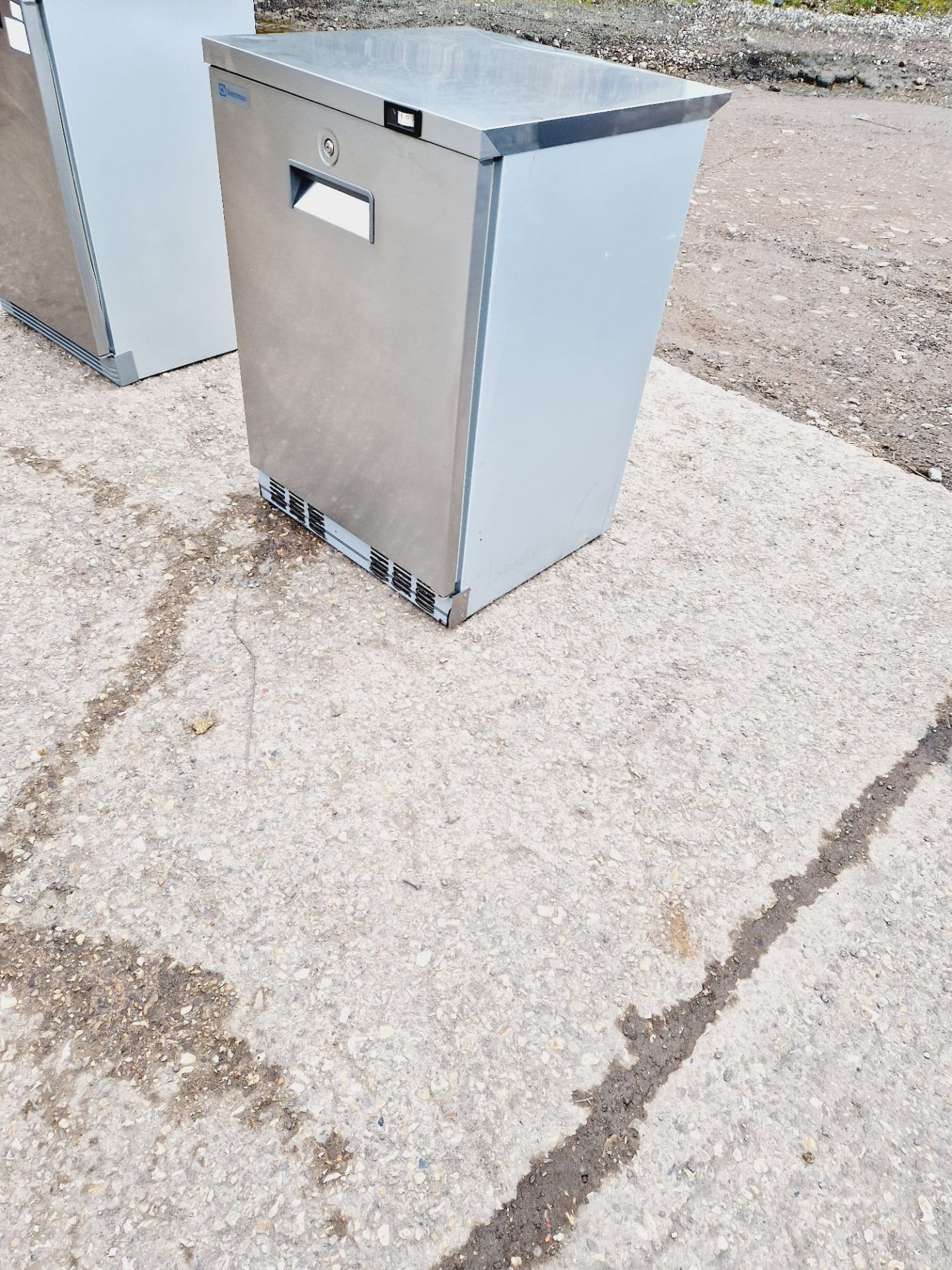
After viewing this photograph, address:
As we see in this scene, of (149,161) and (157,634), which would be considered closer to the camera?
(157,634)

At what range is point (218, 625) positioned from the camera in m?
2.23

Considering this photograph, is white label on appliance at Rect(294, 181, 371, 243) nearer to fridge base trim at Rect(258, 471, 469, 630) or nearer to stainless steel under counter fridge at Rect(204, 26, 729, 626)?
stainless steel under counter fridge at Rect(204, 26, 729, 626)

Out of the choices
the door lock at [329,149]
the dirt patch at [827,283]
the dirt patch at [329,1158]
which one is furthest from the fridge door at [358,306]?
the dirt patch at [827,283]

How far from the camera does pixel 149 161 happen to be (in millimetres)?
2793

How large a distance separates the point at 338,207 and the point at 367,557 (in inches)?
35.8

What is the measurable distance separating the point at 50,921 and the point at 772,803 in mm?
1548

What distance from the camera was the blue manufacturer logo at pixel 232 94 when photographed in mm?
1859

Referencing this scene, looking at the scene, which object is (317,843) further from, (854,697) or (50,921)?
(854,697)

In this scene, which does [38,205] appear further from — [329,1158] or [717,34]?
[717,34]

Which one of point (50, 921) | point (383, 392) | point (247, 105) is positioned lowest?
point (50, 921)

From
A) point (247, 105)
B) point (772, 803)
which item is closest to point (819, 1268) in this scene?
point (772, 803)

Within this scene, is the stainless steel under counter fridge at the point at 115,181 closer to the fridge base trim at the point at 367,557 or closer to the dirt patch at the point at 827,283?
the fridge base trim at the point at 367,557

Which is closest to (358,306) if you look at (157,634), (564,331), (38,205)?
(564,331)

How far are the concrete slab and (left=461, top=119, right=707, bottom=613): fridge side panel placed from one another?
268 mm
